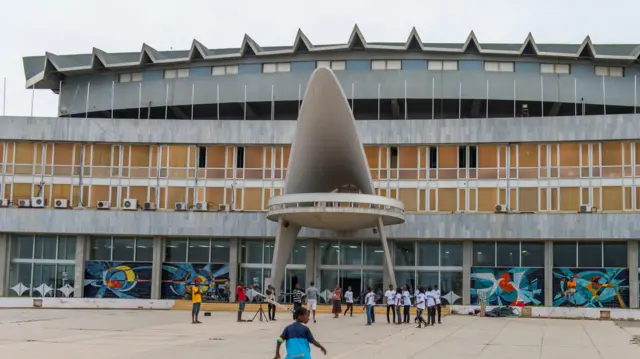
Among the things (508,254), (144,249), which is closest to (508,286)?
(508,254)

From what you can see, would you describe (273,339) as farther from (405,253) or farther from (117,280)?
(117,280)

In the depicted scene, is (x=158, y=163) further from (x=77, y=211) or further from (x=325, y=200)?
(x=325, y=200)

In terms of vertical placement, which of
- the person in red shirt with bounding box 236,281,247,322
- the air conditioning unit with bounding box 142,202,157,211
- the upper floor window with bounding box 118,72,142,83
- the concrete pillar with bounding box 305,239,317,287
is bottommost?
the person in red shirt with bounding box 236,281,247,322

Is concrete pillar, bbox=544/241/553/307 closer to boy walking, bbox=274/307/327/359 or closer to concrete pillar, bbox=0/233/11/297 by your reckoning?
concrete pillar, bbox=0/233/11/297

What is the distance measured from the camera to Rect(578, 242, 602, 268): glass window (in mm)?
40969

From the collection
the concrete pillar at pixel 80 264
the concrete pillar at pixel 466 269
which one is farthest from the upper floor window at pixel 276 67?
the concrete pillar at pixel 466 269

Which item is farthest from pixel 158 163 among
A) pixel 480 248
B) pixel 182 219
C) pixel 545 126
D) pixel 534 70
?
pixel 534 70

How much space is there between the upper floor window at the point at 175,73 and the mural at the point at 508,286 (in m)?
23.4

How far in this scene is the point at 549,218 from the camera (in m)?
40.8

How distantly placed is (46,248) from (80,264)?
7.71ft

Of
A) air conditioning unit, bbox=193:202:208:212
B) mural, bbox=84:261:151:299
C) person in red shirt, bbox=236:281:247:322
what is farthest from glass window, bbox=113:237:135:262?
person in red shirt, bbox=236:281:247:322

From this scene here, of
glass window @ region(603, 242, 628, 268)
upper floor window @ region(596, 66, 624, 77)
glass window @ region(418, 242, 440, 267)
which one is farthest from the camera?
upper floor window @ region(596, 66, 624, 77)

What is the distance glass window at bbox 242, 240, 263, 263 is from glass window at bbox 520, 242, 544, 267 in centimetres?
1388

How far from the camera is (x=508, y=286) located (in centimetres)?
4191
